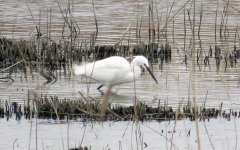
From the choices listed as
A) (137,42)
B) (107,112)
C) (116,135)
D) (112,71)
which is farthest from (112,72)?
(137,42)

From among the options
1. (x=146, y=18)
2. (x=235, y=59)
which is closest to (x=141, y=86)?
(x=235, y=59)

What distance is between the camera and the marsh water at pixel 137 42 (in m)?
10.3

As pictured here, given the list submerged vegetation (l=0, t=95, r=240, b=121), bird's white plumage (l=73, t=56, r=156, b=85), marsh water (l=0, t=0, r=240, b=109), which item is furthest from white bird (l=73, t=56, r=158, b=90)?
submerged vegetation (l=0, t=95, r=240, b=121)

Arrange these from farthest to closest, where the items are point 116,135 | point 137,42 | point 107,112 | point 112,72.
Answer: point 137,42 → point 112,72 → point 107,112 → point 116,135

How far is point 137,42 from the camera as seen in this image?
559 inches

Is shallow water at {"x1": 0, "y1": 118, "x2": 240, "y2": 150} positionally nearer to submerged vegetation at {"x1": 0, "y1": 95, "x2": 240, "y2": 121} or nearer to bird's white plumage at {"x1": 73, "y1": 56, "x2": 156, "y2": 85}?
submerged vegetation at {"x1": 0, "y1": 95, "x2": 240, "y2": 121}

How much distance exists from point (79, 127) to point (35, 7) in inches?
473

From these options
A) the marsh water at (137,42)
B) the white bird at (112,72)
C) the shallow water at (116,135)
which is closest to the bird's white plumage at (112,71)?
the white bird at (112,72)

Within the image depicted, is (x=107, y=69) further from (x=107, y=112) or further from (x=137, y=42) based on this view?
(x=137, y=42)

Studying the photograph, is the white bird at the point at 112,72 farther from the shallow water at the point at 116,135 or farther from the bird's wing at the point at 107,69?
the shallow water at the point at 116,135

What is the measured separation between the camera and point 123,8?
20.2m

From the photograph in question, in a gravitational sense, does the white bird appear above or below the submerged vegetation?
above

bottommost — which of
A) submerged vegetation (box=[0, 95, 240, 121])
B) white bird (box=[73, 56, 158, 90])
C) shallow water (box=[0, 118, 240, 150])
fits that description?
shallow water (box=[0, 118, 240, 150])

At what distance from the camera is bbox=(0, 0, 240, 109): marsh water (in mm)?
10289
